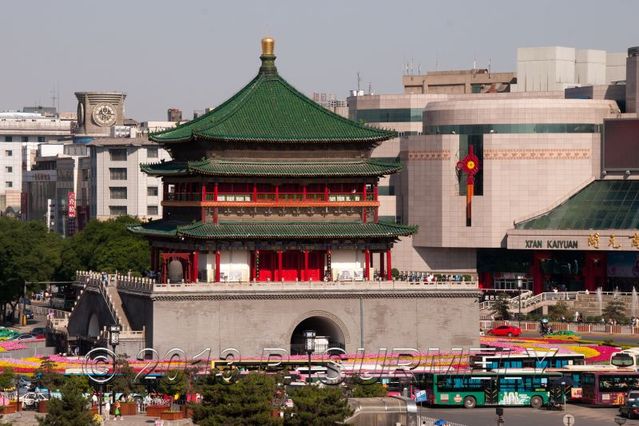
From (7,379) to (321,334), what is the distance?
29.6 m

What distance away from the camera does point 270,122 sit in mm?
139375

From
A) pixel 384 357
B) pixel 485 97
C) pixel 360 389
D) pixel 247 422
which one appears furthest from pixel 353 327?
pixel 485 97

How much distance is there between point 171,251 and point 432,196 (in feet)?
176

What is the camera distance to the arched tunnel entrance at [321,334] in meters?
134

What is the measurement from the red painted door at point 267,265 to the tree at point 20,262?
47.8 m

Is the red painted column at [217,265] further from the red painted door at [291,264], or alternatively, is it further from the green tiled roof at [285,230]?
the red painted door at [291,264]

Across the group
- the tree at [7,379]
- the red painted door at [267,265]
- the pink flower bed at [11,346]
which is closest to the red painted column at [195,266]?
the red painted door at [267,265]

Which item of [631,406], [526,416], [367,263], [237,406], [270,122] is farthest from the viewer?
[270,122]

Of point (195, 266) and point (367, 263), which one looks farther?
point (367, 263)

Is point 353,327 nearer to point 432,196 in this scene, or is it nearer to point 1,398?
point 1,398

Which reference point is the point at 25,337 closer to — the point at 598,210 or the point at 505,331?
the point at 505,331

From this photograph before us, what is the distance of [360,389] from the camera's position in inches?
4156

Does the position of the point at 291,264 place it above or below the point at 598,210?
below

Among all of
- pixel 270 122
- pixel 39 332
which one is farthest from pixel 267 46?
pixel 39 332
